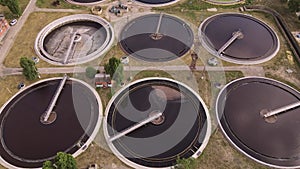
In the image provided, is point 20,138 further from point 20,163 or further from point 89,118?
point 89,118

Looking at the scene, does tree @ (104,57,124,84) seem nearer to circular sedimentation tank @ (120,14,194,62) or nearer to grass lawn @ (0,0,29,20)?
circular sedimentation tank @ (120,14,194,62)

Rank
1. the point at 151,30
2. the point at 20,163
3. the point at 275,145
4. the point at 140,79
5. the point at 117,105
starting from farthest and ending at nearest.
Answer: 1. the point at 151,30
2. the point at 140,79
3. the point at 117,105
4. the point at 275,145
5. the point at 20,163

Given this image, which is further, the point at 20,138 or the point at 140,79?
the point at 140,79

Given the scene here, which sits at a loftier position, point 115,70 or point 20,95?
point 115,70

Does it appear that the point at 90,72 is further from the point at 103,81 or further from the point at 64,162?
the point at 64,162

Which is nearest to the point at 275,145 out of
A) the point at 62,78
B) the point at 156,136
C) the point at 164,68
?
the point at 156,136

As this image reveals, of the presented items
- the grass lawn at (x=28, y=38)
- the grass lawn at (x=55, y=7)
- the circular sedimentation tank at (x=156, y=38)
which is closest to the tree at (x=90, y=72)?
the circular sedimentation tank at (x=156, y=38)

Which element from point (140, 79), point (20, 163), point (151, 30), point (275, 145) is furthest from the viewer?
point (151, 30)

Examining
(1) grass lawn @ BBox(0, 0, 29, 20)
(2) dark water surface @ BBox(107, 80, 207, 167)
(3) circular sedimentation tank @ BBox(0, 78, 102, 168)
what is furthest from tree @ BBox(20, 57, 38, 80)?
(1) grass lawn @ BBox(0, 0, 29, 20)

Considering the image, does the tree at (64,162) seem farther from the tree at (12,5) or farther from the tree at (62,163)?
the tree at (12,5)

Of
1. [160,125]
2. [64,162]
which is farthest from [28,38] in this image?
[160,125]
